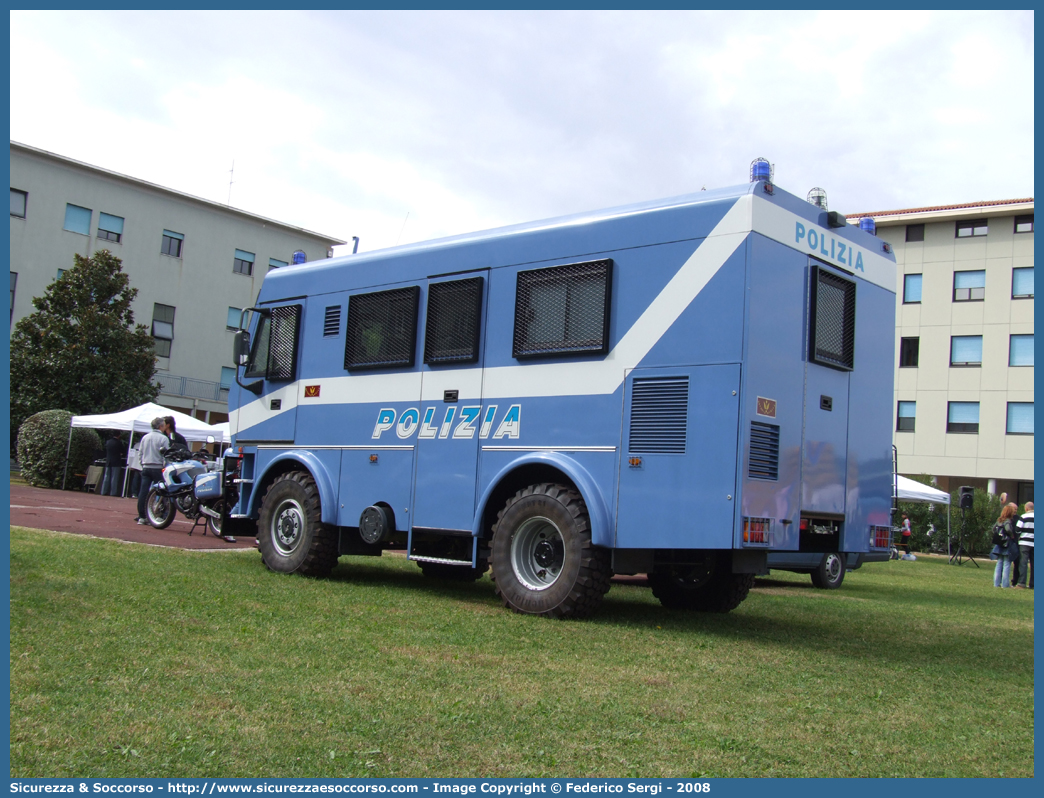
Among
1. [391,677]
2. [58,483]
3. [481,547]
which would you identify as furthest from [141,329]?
[391,677]

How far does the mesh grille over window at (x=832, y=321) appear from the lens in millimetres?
7938

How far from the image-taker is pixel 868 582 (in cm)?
1728

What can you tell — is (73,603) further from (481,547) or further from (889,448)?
(889,448)

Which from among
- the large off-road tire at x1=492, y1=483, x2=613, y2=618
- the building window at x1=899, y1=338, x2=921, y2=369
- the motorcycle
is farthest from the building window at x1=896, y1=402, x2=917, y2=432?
the large off-road tire at x1=492, y1=483, x2=613, y2=618

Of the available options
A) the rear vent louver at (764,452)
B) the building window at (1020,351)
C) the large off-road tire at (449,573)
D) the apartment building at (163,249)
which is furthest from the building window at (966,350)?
the rear vent louver at (764,452)

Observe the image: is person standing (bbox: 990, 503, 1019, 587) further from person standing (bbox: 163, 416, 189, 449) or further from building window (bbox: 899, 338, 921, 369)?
building window (bbox: 899, 338, 921, 369)

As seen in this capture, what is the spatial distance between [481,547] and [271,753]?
5.03 metres

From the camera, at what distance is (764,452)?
7.41m

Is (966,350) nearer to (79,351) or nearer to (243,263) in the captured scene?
(243,263)

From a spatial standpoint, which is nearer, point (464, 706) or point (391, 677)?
point (464, 706)

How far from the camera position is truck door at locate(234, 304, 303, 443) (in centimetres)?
1102

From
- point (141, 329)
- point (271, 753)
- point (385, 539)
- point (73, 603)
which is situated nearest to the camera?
point (271, 753)

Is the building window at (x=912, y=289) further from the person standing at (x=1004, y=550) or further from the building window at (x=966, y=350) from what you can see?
the person standing at (x=1004, y=550)

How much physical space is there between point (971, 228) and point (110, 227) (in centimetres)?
3930
